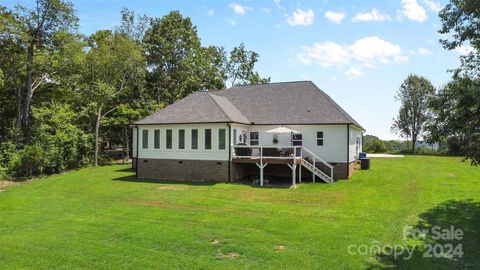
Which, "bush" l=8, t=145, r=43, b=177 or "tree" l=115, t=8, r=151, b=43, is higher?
"tree" l=115, t=8, r=151, b=43

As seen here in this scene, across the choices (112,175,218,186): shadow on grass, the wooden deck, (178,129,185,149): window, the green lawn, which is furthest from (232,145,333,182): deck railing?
(178,129,185,149): window

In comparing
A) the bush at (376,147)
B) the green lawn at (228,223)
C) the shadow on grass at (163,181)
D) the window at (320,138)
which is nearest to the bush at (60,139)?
the green lawn at (228,223)

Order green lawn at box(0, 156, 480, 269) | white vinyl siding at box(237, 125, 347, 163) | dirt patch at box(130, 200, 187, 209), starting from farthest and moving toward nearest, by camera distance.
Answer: white vinyl siding at box(237, 125, 347, 163) < dirt patch at box(130, 200, 187, 209) < green lawn at box(0, 156, 480, 269)

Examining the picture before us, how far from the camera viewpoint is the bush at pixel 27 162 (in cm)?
2564

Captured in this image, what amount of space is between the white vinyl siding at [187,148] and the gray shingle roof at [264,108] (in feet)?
1.27

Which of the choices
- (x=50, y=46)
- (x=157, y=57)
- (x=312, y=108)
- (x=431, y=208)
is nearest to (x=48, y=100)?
(x=50, y=46)

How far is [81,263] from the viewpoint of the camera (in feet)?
26.7

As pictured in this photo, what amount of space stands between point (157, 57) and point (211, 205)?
32.4 meters

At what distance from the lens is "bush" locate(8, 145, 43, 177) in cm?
2564

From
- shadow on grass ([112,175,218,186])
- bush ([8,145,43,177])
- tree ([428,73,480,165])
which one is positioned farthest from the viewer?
bush ([8,145,43,177])

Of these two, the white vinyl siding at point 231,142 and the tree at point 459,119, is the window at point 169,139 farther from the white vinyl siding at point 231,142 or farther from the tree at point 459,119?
the tree at point 459,119

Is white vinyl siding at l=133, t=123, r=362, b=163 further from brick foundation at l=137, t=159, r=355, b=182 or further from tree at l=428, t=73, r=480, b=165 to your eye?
tree at l=428, t=73, r=480, b=165

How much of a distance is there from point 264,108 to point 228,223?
14.3m

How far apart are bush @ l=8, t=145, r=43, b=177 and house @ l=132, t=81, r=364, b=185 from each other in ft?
29.3
